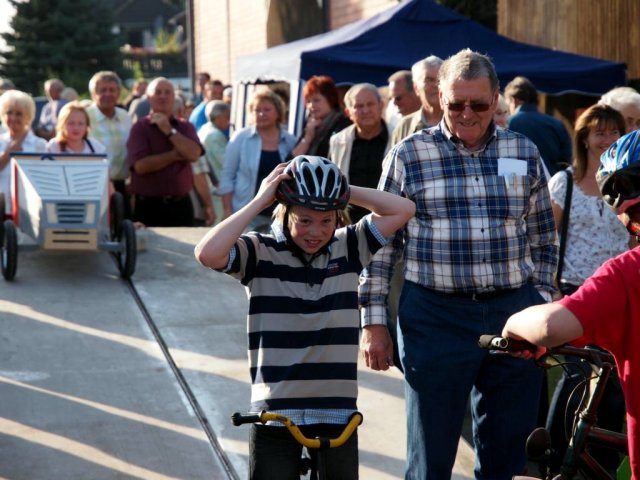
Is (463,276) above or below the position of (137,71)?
below

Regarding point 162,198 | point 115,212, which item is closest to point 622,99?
point 115,212

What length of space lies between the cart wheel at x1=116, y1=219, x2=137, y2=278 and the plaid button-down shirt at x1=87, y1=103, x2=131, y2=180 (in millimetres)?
1573

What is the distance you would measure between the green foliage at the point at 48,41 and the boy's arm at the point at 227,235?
141 feet

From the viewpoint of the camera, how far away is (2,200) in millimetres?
9781

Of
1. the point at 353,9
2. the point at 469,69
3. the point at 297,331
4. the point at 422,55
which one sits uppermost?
the point at 353,9

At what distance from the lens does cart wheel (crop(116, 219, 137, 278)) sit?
9.43 metres

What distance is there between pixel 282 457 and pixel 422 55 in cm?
889

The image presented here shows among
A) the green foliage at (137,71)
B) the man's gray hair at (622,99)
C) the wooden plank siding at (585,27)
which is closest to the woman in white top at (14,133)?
the man's gray hair at (622,99)

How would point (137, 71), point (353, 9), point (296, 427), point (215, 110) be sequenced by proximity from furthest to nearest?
point (137, 71) < point (353, 9) < point (215, 110) < point (296, 427)

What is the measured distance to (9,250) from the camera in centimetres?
911

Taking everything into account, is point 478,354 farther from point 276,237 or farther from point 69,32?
point 69,32

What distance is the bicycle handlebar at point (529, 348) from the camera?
9.47ft

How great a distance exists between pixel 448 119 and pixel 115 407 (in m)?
3.24

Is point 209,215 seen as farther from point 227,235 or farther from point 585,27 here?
point 227,235
